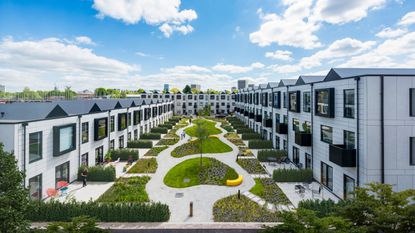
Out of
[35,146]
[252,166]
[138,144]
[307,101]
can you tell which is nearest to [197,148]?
[138,144]

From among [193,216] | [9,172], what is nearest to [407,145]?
[193,216]

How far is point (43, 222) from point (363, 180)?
19370mm

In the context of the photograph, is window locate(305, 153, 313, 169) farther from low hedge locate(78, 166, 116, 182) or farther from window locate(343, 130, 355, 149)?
low hedge locate(78, 166, 116, 182)

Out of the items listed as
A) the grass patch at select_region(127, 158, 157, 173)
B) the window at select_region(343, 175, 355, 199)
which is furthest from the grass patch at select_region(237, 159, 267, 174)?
the grass patch at select_region(127, 158, 157, 173)

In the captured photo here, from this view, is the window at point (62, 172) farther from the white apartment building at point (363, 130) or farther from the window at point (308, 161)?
the window at point (308, 161)

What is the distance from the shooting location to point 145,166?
2494 cm

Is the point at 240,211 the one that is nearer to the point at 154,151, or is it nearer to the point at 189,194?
the point at 189,194

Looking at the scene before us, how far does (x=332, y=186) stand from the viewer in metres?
17.9

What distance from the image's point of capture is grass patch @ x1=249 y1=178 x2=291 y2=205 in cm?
1650

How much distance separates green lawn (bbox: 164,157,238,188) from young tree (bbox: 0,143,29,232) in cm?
1189

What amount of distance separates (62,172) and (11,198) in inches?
461

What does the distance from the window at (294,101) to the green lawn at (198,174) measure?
9.48m

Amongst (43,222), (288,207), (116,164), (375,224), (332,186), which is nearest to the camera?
(375,224)

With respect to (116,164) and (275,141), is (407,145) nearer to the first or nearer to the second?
(275,141)
